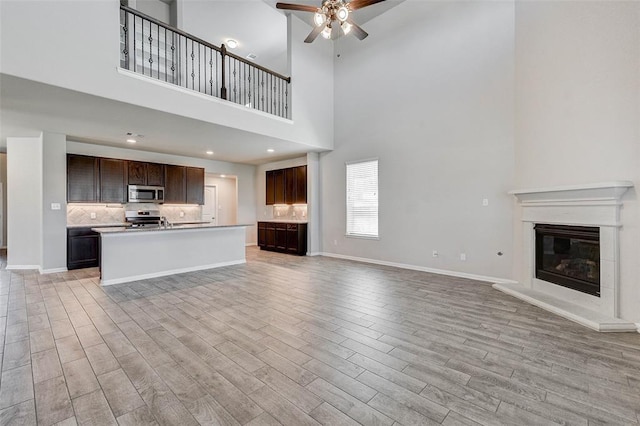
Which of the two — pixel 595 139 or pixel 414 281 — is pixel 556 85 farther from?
pixel 414 281

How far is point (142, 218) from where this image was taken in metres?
6.95

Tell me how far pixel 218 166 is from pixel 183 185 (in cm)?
132

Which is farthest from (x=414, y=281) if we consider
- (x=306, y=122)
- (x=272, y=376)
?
(x=306, y=122)

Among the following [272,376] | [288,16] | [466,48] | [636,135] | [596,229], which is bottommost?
[272,376]

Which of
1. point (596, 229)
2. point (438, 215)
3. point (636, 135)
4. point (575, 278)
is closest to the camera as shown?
point (636, 135)

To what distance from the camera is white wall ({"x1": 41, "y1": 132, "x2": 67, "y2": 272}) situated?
541cm

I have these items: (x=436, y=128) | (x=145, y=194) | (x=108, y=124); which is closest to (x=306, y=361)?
(x=436, y=128)

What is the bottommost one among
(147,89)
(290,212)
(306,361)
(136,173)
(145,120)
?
(306,361)

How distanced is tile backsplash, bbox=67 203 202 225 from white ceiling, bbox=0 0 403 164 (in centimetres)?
145

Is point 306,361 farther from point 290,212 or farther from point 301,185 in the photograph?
point 290,212

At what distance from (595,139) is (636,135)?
37cm

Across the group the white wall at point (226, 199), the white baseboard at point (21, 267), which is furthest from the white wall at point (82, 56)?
the white wall at point (226, 199)

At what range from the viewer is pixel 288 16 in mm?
6379

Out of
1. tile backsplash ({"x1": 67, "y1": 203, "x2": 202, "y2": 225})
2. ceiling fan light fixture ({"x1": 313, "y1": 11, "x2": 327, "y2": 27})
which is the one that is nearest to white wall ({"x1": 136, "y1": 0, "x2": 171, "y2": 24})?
ceiling fan light fixture ({"x1": 313, "y1": 11, "x2": 327, "y2": 27})
